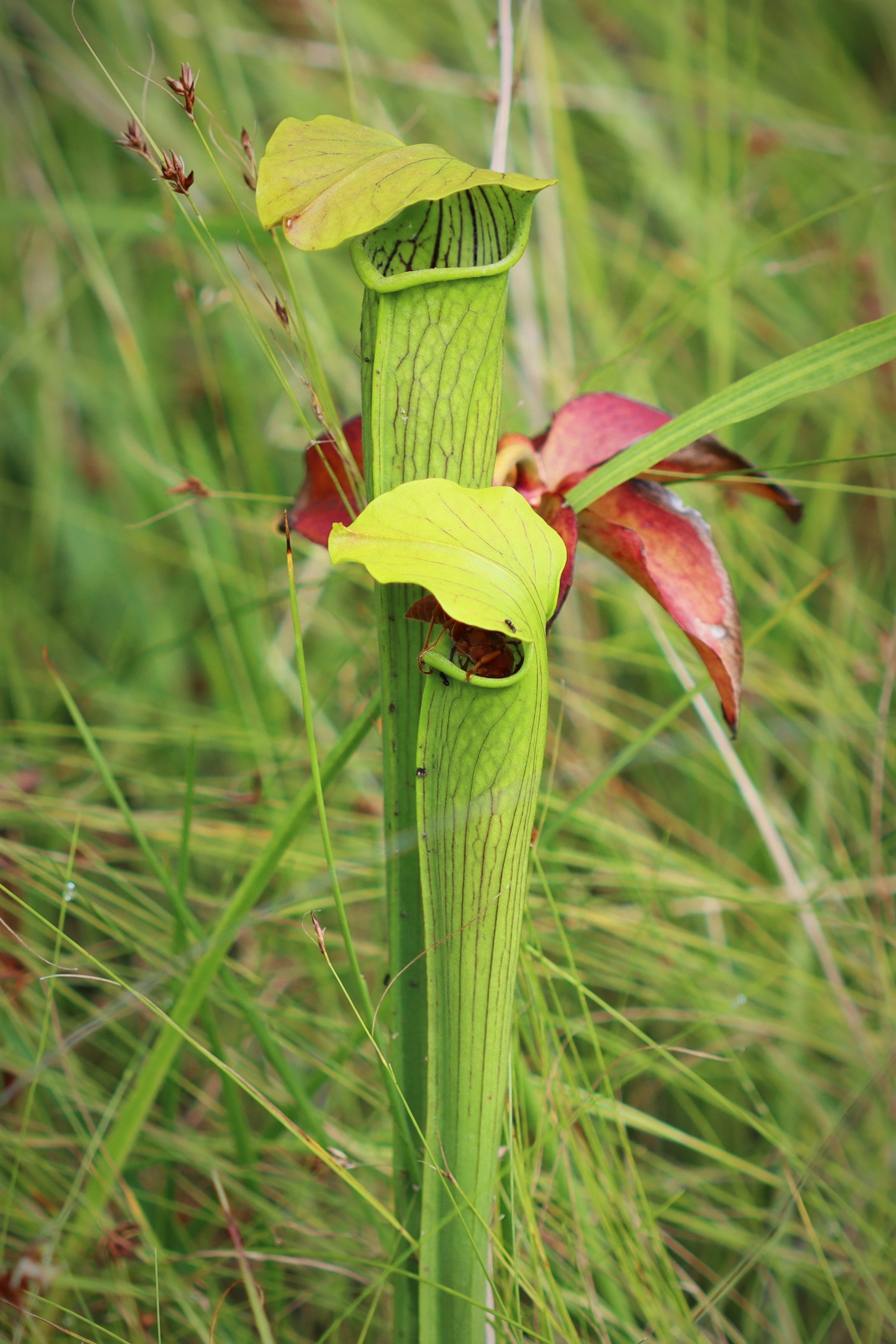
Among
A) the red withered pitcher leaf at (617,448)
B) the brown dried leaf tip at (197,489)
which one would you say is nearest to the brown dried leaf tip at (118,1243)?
the brown dried leaf tip at (197,489)

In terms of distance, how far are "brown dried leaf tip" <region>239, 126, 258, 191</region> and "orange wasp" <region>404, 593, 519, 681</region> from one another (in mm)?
330

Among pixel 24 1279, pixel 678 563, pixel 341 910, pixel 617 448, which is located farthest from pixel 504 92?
pixel 24 1279

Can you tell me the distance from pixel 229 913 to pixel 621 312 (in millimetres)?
1637

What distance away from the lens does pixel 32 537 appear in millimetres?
1765

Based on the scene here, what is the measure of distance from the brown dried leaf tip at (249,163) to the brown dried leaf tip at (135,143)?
2.6 inches

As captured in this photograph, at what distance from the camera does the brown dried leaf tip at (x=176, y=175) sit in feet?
1.85

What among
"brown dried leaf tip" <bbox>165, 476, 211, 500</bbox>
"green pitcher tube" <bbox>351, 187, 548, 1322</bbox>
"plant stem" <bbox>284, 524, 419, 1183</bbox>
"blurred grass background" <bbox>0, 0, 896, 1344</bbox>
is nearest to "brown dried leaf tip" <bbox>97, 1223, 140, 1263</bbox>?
"blurred grass background" <bbox>0, 0, 896, 1344</bbox>

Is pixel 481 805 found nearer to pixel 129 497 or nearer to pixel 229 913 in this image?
pixel 229 913

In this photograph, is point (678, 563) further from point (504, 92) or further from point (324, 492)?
point (504, 92)

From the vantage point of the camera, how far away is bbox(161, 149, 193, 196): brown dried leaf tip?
56 centimetres

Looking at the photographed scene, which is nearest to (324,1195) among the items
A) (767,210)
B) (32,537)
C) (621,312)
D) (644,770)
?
(644,770)

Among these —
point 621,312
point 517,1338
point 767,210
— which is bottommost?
point 517,1338

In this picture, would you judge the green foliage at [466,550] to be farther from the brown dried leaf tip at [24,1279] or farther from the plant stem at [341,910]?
the brown dried leaf tip at [24,1279]

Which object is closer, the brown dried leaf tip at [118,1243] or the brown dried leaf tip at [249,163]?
the brown dried leaf tip at [249,163]
